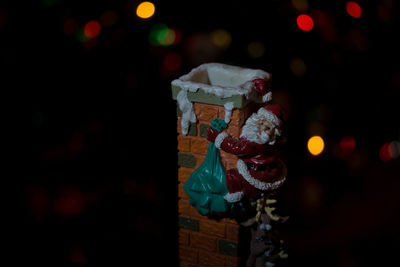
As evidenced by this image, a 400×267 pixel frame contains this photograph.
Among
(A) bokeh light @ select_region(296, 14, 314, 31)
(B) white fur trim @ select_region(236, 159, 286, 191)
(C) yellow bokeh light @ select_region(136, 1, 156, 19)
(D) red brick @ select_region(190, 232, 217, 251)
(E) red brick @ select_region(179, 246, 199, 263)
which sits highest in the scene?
(C) yellow bokeh light @ select_region(136, 1, 156, 19)

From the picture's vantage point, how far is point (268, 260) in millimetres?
2434

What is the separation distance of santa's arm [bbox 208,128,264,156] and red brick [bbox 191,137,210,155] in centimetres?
10

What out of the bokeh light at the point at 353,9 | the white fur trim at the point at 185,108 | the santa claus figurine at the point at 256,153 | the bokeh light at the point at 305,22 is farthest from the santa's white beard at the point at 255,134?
the bokeh light at the point at 353,9

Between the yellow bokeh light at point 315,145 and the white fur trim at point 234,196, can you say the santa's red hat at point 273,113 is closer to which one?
the white fur trim at point 234,196

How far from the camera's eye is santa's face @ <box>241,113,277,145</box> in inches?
84.7

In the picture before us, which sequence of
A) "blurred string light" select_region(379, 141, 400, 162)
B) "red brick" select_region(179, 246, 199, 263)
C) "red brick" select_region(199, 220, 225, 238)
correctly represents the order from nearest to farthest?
"red brick" select_region(199, 220, 225, 238), "red brick" select_region(179, 246, 199, 263), "blurred string light" select_region(379, 141, 400, 162)

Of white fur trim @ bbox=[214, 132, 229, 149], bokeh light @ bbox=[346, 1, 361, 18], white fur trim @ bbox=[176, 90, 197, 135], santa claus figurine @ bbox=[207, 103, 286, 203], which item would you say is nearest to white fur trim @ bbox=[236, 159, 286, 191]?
santa claus figurine @ bbox=[207, 103, 286, 203]

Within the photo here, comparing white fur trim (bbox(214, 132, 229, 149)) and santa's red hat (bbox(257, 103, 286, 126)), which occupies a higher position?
santa's red hat (bbox(257, 103, 286, 126))

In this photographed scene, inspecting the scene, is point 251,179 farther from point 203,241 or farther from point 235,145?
point 203,241

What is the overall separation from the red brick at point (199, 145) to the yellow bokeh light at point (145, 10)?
102 centimetres

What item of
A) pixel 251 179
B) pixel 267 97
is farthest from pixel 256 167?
pixel 267 97

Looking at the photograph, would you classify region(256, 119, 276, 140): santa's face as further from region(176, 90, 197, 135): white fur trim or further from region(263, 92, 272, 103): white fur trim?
region(176, 90, 197, 135): white fur trim

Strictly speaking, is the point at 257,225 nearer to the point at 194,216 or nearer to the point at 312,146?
the point at 194,216

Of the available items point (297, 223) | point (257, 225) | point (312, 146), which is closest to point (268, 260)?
point (257, 225)
